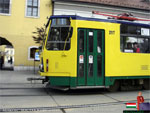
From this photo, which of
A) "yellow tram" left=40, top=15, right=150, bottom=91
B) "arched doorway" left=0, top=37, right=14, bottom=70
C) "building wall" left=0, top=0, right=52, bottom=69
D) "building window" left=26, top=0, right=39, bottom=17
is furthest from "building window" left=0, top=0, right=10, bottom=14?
"yellow tram" left=40, top=15, right=150, bottom=91

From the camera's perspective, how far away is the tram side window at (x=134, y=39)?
22.2 feet

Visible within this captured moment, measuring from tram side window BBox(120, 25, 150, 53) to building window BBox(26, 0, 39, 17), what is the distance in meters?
12.8

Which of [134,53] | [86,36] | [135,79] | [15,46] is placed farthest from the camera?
Answer: [15,46]

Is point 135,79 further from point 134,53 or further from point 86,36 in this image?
point 86,36

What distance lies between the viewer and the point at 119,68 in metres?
6.57

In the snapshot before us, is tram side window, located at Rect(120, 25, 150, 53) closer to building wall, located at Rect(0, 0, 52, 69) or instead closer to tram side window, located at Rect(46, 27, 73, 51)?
tram side window, located at Rect(46, 27, 73, 51)

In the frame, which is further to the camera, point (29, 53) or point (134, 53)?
point (29, 53)

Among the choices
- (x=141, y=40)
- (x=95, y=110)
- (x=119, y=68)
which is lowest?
(x=95, y=110)

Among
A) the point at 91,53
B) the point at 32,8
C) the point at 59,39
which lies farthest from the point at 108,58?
the point at 32,8

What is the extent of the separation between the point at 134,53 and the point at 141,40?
764 millimetres

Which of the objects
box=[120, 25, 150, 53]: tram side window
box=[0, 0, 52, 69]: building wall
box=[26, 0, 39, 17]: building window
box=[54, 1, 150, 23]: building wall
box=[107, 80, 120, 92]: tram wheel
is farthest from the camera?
box=[54, 1, 150, 23]: building wall

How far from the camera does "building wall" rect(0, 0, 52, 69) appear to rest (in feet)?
53.7

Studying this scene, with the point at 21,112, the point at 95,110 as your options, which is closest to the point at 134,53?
the point at 95,110

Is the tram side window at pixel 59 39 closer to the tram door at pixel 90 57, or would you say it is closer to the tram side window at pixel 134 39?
the tram door at pixel 90 57
